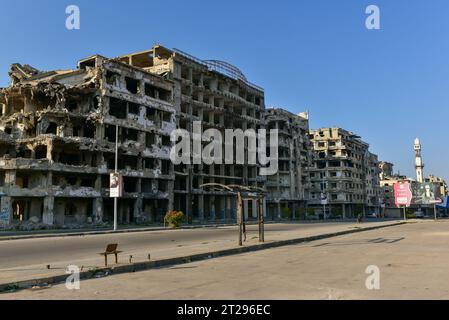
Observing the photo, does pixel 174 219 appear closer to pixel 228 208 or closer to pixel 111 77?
pixel 111 77

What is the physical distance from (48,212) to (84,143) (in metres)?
7.61

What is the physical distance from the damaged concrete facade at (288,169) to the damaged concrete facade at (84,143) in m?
31.4

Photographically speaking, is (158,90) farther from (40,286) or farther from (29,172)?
(40,286)

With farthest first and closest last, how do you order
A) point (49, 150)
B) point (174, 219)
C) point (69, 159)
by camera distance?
point (69, 159) → point (49, 150) → point (174, 219)

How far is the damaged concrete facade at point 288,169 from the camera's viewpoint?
79938 millimetres

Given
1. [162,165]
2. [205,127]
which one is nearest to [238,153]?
[205,127]

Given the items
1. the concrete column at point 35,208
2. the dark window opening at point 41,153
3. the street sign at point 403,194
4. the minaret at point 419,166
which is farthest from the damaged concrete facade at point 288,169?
the minaret at point 419,166

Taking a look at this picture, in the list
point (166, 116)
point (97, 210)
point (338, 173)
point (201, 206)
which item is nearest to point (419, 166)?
point (338, 173)

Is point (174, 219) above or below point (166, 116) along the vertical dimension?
below

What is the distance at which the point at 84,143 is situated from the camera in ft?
140

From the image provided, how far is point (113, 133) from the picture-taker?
161 ft

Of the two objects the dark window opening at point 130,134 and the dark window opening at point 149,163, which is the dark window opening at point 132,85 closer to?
the dark window opening at point 130,134

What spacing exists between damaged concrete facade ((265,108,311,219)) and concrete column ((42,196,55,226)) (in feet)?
145
